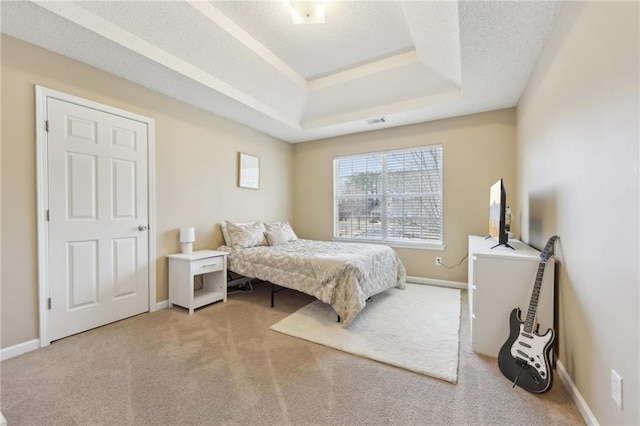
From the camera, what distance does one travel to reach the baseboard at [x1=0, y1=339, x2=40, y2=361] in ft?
6.39

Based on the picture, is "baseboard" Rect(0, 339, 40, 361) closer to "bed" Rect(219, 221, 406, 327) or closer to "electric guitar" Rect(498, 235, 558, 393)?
"bed" Rect(219, 221, 406, 327)

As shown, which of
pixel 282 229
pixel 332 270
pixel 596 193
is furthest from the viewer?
pixel 282 229

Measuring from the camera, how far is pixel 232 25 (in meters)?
2.54

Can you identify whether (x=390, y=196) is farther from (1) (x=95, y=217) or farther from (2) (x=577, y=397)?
(1) (x=95, y=217)

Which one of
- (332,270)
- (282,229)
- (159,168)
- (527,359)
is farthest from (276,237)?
(527,359)

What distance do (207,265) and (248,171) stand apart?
1718mm

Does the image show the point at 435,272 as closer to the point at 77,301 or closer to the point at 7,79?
the point at 77,301

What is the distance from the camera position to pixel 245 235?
362 cm

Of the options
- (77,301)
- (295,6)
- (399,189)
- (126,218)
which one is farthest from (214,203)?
(399,189)

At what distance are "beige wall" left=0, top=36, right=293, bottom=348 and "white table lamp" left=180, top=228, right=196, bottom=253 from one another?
110 millimetres

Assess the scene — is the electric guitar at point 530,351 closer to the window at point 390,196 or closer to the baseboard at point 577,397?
the baseboard at point 577,397

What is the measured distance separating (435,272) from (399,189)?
139cm

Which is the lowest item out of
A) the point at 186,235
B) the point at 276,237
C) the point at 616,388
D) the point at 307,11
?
the point at 616,388

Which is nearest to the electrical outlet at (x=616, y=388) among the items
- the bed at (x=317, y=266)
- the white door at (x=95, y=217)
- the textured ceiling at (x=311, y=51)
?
the bed at (x=317, y=266)
